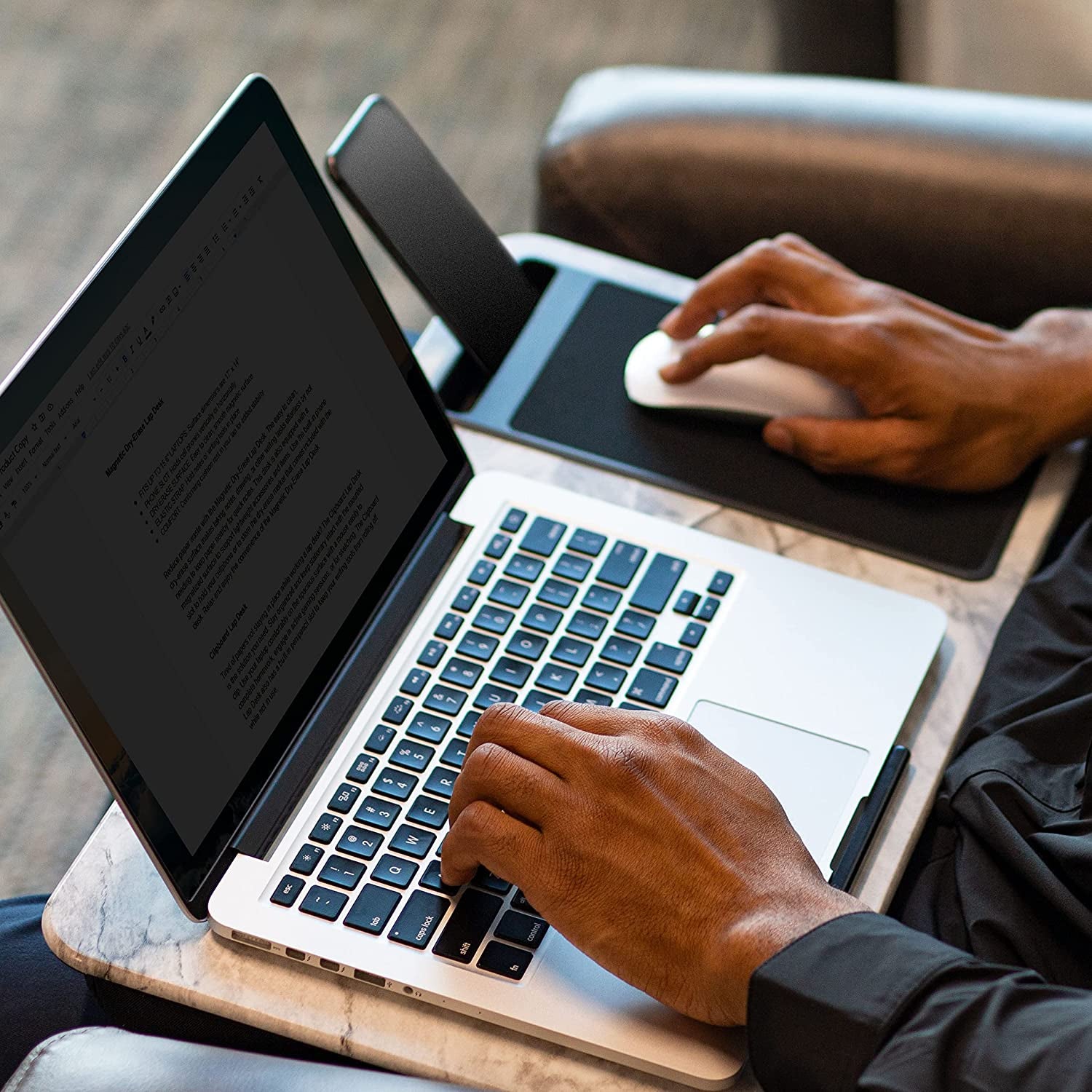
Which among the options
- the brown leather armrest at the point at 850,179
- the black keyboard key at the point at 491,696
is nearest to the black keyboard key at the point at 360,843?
the black keyboard key at the point at 491,696

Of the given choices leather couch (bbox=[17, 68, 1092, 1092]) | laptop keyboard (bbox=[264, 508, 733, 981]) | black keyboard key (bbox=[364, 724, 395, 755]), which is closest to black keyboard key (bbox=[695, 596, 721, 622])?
laptop keyboard (bbox=[264, 508, 733, 981])

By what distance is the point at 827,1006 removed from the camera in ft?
2.25

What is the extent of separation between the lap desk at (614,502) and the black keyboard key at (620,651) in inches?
5.4

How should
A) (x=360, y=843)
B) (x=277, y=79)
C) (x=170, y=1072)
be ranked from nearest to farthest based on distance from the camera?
1. (x=170, y=1072)
2. (x=360, y=843)
3. (x=277, y=79)

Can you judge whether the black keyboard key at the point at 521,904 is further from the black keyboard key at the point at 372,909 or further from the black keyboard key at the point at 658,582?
the black keyboard key at the point at 658,582

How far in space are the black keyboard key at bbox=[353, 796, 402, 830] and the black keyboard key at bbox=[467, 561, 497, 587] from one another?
0.17 metres

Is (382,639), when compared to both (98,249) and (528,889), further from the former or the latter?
(98,249)

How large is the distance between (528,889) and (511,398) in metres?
0.44

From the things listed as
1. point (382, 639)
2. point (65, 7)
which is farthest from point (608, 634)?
point (65, 7)

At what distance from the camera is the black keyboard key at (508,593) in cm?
90

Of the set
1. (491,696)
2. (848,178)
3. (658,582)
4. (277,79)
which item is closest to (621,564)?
(658,582)

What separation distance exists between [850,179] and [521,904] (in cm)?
72

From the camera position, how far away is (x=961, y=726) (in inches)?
35.4

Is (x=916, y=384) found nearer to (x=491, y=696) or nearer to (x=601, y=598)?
(x=601, y=598)
